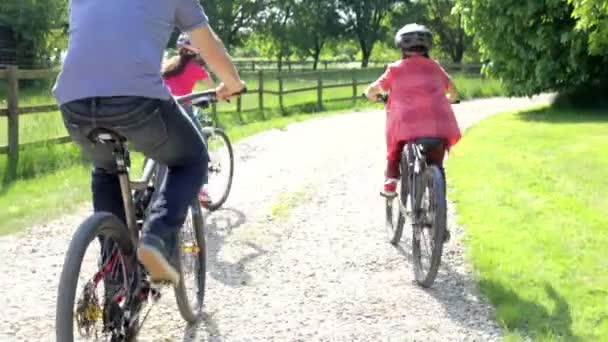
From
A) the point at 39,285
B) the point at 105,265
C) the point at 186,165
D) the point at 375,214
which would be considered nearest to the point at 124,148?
the point at 186,165

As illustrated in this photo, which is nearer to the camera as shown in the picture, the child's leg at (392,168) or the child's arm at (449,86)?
the child's arm at (449,86)

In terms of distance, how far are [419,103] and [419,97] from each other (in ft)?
0.16

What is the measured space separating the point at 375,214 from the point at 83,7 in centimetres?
486

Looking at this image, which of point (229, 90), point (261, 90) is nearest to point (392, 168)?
point (229, 90)

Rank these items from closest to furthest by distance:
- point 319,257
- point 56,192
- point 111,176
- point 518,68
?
1. point 111,176
2. point 319,257
3. point 56,192
4. point 518,68

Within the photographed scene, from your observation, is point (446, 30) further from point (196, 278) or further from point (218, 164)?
Answer: point (196, 278)

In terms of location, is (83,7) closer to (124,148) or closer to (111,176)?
(124,148)

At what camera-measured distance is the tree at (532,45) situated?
19.4 m

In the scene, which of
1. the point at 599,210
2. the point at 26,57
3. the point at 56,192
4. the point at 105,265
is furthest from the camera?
the point at 26,57

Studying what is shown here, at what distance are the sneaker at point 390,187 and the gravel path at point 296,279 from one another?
42 centimetres

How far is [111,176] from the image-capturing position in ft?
11.6

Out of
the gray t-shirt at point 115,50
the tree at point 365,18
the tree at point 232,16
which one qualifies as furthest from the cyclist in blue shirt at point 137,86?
the tree at point 365,18

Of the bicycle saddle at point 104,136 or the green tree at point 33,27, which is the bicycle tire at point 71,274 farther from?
the green tree at point 33,27

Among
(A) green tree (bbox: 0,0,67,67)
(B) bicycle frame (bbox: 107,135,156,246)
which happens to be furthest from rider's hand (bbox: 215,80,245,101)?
(A) green tree (bbox: 0,0,67,67)
